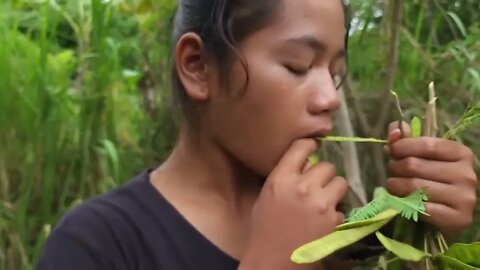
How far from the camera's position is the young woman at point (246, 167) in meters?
0.82

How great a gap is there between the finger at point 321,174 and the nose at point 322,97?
2.0 inches

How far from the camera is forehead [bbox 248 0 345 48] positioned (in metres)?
0.85

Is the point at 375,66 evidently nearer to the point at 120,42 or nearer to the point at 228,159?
the point at 120,42

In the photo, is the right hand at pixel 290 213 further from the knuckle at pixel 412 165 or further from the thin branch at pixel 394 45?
the thin branch at pixel 394 45

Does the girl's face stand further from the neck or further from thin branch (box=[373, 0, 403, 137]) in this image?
thin branch (box=[373, 0, 403, 137])

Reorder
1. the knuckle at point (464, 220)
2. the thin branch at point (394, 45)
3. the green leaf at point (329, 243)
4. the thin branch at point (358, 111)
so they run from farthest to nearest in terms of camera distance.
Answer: the thin branch at point (358, 111) < the thin branch at point (394, 45) < the knuckle at point (464, 220) < the green leaf at point (329, 243)

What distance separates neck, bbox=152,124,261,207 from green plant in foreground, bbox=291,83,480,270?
0.57ft

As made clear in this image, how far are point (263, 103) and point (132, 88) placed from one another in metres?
0.84

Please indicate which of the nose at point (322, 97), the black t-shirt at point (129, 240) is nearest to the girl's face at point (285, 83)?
the nose at point (322, 97)

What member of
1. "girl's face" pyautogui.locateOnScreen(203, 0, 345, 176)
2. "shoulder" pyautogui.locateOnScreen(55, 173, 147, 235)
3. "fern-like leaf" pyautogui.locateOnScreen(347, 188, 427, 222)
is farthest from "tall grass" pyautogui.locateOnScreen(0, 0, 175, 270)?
"fern-like leaf" pyautogui.locateOnScreen(347, 188, 427, 222)

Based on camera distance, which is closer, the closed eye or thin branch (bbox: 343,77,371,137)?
the closed eye

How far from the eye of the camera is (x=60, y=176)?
4.96 ft

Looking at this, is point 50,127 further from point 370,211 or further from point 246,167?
point 370,211

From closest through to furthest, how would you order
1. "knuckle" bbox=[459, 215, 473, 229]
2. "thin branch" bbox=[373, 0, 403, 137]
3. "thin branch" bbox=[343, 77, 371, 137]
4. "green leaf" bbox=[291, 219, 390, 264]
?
1. "green leaf" bbox=[291, 219, 390, 264]
2. "knuckle" bbox=[459, 215, 473, 229]
3. "thin branch" bbox=[373, 0, 403, 137]
4. "thin branch" bbox=[343, 77, 371, 137]
